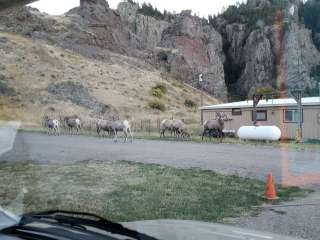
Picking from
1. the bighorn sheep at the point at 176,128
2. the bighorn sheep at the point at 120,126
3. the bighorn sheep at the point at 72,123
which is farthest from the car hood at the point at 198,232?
the bighorn sheep at the point at 72,123

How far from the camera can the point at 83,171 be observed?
14234 mm

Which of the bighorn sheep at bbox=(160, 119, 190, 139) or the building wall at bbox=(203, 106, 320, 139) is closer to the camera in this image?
the building wall at bbox=(203, 106, 320, 139)

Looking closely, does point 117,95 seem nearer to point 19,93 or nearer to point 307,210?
point 19,93

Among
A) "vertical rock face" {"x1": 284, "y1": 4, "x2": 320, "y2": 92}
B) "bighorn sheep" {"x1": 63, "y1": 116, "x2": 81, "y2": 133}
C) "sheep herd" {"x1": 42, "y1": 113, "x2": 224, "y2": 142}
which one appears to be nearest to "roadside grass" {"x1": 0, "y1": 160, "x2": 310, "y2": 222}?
"sheep herd" {"x1": 42, "y1": 113, "x2": 224, "y2": 142}

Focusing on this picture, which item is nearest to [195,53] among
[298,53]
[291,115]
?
[298,53]

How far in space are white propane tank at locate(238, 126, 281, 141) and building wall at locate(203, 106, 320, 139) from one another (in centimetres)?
274

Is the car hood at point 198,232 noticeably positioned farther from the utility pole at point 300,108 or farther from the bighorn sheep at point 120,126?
the bighorn sheep at point 120,126

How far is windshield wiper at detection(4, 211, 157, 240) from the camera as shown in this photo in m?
2.21

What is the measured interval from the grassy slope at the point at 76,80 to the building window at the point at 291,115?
22229 millimetres

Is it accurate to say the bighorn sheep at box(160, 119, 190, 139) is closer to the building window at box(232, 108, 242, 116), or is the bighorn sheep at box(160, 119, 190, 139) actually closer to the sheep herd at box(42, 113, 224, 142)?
the sheep herd at box(42, 113, 224, 142)

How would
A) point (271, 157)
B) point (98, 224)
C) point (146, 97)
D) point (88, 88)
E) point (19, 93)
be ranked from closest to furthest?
point (98, 224), point (271, 157), point (19, 93), point (88, 88), point (146, 97)

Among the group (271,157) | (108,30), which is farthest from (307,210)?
(108,30)

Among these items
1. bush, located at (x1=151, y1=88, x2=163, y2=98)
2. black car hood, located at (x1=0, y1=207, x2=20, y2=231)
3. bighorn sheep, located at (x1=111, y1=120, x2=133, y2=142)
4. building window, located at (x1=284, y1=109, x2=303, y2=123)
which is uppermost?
bush, located at (x1=151, y1=88, x2=163, y2=98)

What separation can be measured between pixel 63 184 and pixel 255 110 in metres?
27.0
